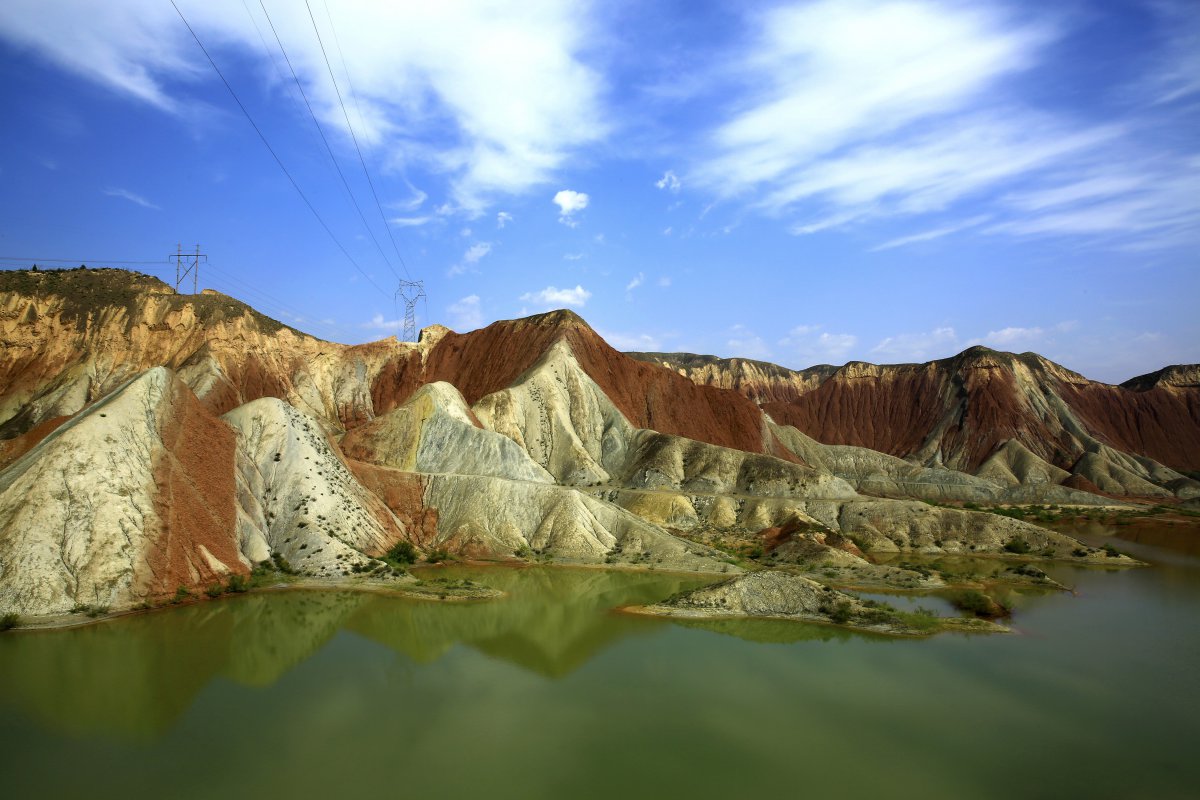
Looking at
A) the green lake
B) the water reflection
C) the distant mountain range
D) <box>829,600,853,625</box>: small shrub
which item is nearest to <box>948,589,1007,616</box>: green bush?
the green lake

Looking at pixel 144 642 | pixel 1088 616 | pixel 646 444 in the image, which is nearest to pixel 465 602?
pixel 144 642

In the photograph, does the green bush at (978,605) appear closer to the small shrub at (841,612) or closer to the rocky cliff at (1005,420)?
the small shrub at (841,612)

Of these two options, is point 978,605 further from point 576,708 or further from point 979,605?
point 576,708

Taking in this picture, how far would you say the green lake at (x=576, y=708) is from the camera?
16.4m

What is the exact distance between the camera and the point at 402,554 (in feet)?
140

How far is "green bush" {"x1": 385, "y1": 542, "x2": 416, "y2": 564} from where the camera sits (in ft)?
139

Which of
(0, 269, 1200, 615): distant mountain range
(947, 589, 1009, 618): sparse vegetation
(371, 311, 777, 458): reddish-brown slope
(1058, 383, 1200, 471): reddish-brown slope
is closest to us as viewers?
(0, 269, 1200, 615): distant mountain range

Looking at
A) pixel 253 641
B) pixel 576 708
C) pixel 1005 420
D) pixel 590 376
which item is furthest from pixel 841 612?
pixel 1005 420

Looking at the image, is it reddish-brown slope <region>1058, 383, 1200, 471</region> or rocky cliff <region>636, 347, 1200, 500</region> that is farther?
reddish-brown slope <region>1058, 383, 1200, 471</region>

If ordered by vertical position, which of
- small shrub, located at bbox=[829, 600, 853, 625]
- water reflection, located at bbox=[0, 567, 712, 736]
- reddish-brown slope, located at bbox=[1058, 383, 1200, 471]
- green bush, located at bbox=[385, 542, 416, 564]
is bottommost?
small shrub, located at bbox=[829, 600, 853, 625]

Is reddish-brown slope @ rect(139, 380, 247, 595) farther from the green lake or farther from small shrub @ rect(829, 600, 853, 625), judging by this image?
small shrub @ rect(829, 600, 853, 625)

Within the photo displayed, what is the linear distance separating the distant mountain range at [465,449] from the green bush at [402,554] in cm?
96

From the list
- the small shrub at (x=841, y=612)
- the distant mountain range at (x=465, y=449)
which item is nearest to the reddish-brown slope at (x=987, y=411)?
the distant mountain range at (x=465, y=449)

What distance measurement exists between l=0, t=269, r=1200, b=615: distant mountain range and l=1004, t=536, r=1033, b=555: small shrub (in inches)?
40.4
